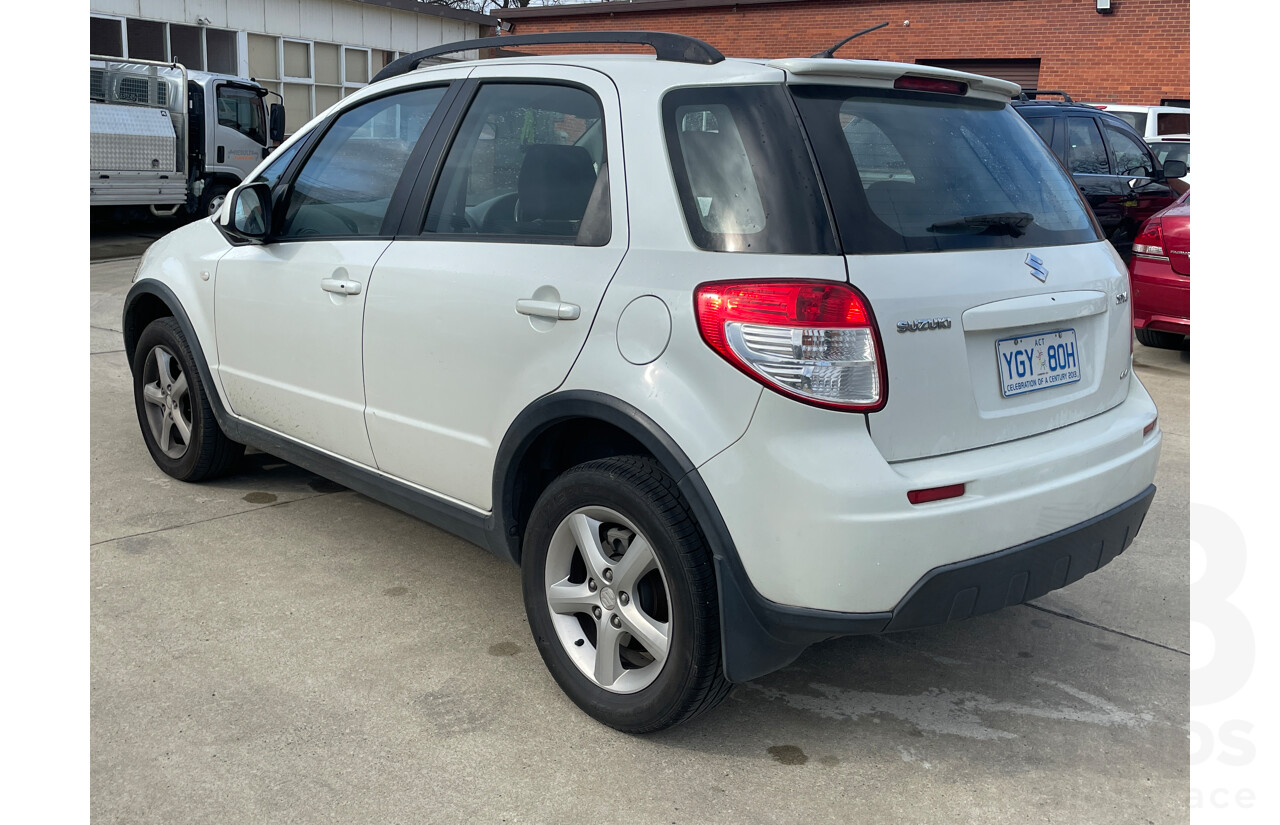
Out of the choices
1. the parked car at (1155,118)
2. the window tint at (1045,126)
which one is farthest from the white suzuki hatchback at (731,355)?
the parked car at (1155,118)

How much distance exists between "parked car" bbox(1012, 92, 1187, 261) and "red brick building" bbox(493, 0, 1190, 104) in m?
13.5

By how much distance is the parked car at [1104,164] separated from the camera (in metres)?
10.5

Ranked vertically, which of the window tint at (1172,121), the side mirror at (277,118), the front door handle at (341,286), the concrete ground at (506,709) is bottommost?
the concrete ground at (506,709)

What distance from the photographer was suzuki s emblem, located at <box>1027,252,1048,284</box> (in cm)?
279

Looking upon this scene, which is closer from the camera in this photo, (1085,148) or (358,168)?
(358,168)

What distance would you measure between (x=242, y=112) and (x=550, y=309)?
688 inches

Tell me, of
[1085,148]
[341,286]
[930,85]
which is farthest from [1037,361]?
[1085,148]

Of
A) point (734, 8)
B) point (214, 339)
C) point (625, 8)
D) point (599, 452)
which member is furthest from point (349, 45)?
point (599, 452)

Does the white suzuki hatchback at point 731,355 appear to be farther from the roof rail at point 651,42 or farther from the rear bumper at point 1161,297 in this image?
the rear bumper at point 1161,297

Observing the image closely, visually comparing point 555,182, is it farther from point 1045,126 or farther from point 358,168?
point 1045,126

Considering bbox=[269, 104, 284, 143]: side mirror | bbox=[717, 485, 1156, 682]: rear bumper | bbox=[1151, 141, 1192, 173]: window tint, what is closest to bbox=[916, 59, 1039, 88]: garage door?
bbox=[1151, 141, 1192, 173]: window tint

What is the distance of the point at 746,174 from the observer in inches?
102

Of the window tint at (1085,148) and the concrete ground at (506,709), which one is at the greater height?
the window tint at (1085,148)

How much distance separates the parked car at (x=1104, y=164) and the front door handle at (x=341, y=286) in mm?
8606
